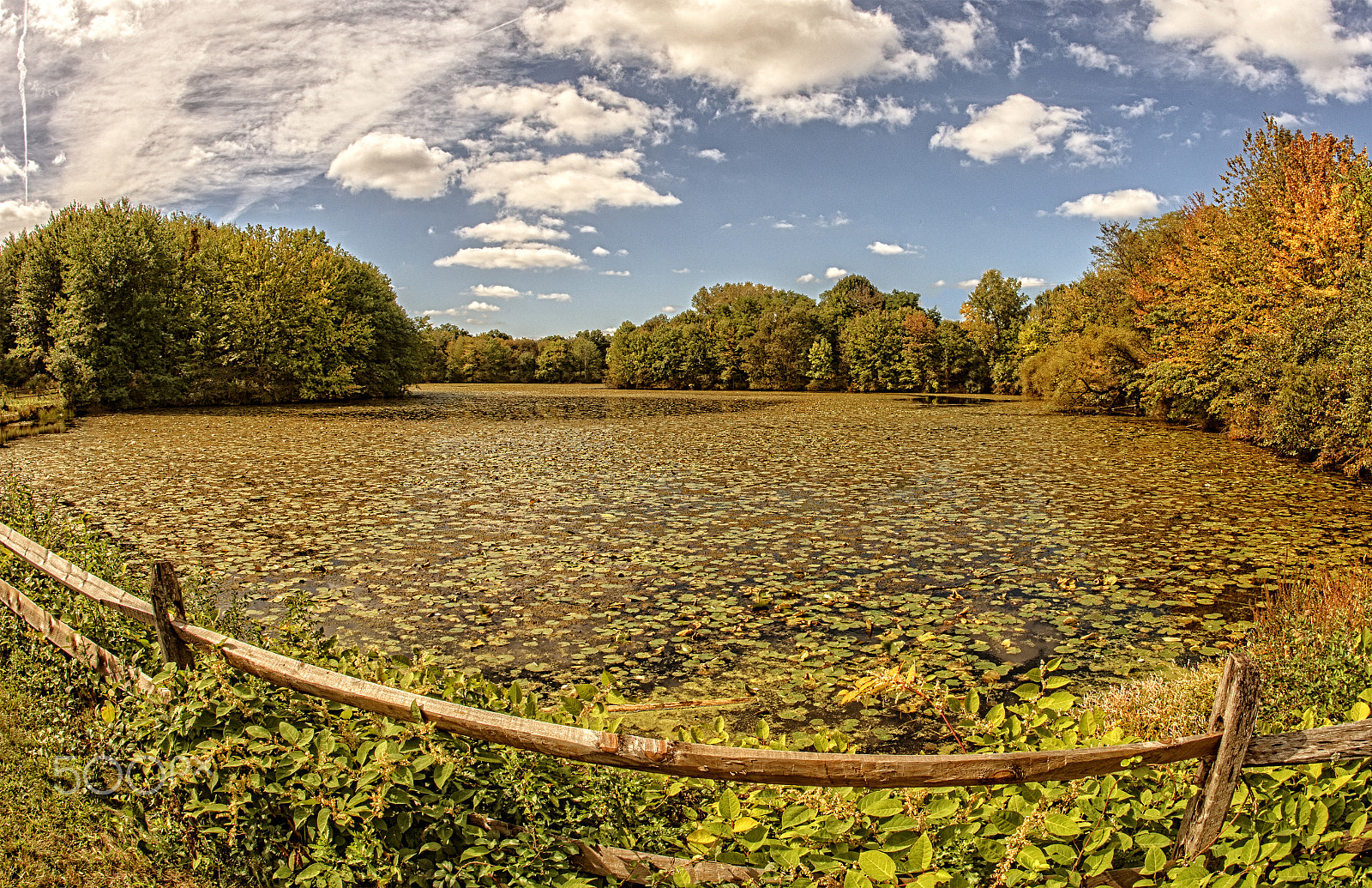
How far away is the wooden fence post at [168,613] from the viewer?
10.6 ft

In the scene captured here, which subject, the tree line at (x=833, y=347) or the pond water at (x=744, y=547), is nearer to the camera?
the pond water at (x=744, y=547)

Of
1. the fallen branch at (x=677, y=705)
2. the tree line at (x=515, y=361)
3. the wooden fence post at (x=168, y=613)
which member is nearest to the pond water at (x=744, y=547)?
the fallen branch at (x=677, y=705)

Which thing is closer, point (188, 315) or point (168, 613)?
point (168, 613)

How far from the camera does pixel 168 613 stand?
3281 millimetres

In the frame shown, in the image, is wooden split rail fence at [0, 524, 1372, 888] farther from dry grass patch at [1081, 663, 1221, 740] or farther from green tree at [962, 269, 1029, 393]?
green tree at [962, 269, 1029, 393]

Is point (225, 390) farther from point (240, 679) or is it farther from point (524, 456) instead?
point (240, 679)

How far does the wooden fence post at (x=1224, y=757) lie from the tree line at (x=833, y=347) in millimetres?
62388

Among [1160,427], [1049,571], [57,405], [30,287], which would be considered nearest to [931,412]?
[1160,427]

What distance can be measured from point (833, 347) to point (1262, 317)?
51499 millimetres

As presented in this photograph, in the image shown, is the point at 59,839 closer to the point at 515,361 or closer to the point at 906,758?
the point at 906,758

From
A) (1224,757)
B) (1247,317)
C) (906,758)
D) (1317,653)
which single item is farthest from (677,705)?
(1247,317)

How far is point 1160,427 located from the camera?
2742 centimetres

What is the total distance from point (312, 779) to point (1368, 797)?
147 inches

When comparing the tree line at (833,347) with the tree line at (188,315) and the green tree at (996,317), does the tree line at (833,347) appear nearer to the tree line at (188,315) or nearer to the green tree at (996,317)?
the green tree at (996,317)
